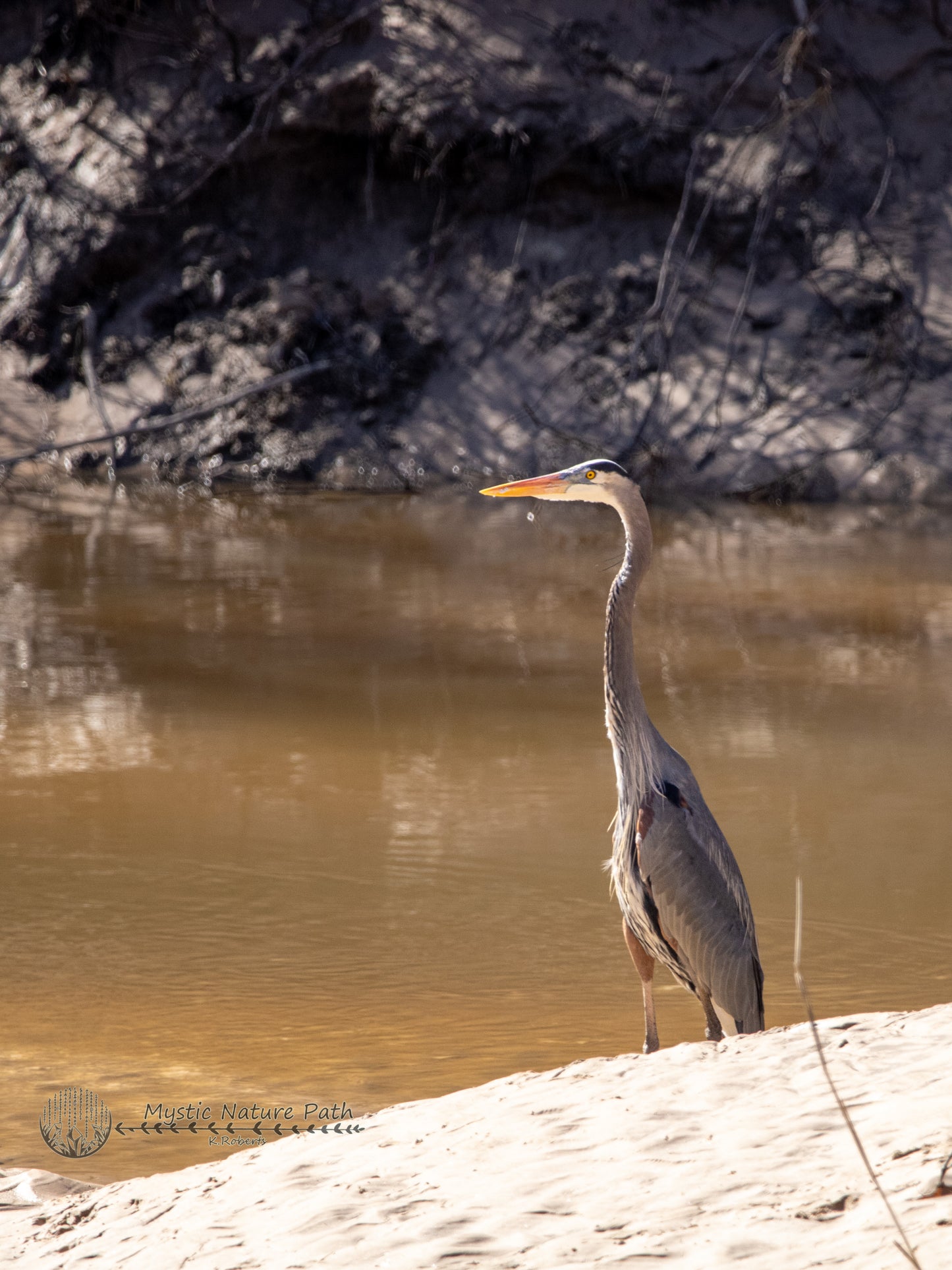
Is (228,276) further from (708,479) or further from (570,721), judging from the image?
(570,721)

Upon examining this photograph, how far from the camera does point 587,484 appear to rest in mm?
4020

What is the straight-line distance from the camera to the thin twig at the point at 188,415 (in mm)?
12117

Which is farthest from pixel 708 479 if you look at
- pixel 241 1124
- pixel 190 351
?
pixel 241 1124

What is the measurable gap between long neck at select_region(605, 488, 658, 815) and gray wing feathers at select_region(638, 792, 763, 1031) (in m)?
0.10

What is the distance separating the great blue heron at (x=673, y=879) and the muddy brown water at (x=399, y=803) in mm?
367

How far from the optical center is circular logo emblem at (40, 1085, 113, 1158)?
3.42 metres

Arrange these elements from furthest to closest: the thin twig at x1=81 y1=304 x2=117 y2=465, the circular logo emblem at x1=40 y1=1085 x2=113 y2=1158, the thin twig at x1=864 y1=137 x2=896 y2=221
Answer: the thin twig at x1=81 y1=304 x2=117 y2=465, the thin twig at x1=864 y1=137 x2=896 y2=221, the circular logo emblem at x1=40 y1=1085 x2=113 y2=1158

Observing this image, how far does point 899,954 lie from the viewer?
4.46 meters

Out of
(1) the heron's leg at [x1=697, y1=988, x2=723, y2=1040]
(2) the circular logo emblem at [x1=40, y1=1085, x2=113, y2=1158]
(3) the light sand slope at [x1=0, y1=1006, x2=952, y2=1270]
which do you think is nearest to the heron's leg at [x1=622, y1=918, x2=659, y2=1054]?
(1) the heron's leg at [x1=697, y1=988, x2=723, y2=1040]

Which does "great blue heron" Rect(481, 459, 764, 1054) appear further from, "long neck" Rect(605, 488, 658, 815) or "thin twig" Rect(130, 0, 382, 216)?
"thin twig" Rect(130, 0, 382, 216)

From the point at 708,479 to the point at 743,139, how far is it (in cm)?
303

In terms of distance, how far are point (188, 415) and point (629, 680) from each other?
9229 mm

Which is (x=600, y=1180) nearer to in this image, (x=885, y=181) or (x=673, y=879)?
(x=673, y=879)

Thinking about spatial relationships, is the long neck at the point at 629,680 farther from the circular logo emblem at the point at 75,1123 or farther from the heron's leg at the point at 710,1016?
the circular logo emblem at the point at 75,1123
